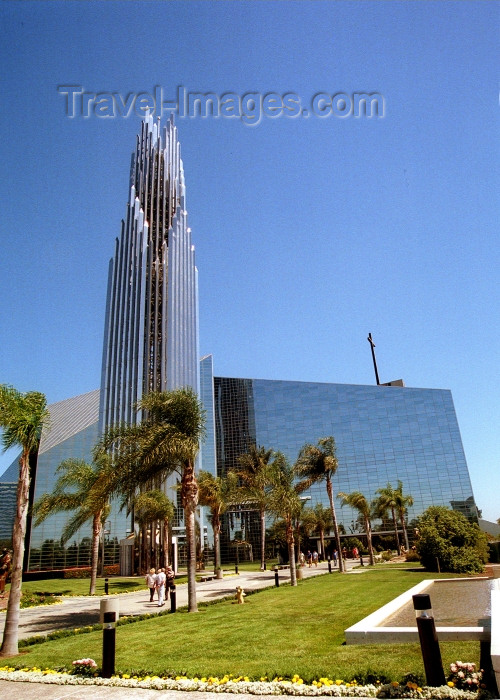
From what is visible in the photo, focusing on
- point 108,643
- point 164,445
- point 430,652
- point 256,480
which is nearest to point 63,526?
point 256,480

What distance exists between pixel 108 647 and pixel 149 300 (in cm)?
6519

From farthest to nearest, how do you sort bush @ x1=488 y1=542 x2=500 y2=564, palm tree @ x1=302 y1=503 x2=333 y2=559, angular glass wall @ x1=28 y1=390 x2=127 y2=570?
palm tree @ x1=302 y1=503 x2=333 y2=559 → angular glass wall @ x1=28 y1=390 x2=127 y2=570 → bush @ x1=488 y1=542 x2=500 y2=564

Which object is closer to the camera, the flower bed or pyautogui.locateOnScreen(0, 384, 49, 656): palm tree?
the flower bed

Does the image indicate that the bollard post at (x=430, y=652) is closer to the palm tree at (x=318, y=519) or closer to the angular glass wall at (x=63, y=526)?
the angular glass wall at (x=63, y=526)

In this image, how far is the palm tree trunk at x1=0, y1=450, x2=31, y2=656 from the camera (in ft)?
40.1

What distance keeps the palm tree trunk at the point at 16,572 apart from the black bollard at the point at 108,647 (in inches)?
182

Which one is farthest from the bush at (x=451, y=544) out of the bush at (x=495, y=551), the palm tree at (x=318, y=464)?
Result: the bush at (x=495, y=551)

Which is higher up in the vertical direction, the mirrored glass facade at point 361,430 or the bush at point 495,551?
the mirrored glass facade at point 361,430

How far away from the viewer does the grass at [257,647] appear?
8.19 metres

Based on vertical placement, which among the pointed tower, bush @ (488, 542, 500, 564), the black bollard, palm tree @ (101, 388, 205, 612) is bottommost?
bush @ (488, 542, 500, 564)

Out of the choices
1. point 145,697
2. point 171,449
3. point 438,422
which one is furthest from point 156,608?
point 438,422

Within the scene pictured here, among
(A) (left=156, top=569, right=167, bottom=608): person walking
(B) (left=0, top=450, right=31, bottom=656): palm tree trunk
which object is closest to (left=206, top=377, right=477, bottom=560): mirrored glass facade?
(A) (left=156, top=569, right=167, bottom=608): person walking

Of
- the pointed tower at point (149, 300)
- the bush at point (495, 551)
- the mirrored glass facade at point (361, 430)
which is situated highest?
the pointed tower at point (149, 300)

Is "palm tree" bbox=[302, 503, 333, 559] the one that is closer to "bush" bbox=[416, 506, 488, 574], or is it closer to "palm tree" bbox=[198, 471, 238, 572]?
"palm tree" bbox=[198, 471, 238, 572]
